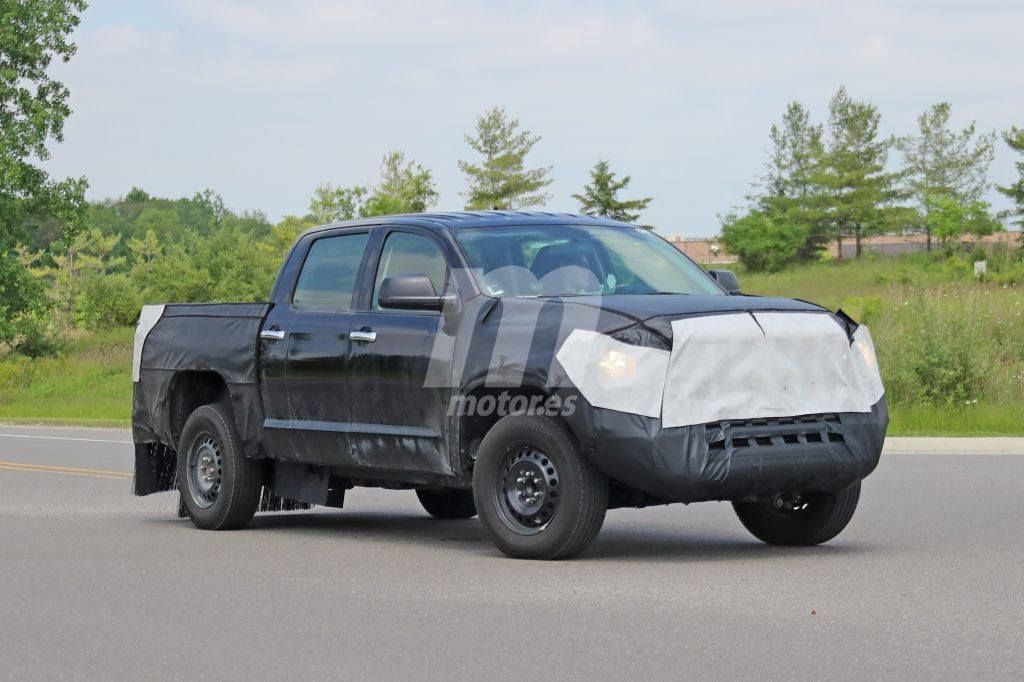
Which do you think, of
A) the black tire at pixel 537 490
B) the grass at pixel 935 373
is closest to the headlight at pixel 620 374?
the black tire at pixel 537 490

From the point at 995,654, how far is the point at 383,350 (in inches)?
187

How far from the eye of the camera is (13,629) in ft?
25.7

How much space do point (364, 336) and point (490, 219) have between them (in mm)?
1089

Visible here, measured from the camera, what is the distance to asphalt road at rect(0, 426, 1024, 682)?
22.1 ft

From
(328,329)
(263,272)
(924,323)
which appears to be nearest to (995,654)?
(328,329)

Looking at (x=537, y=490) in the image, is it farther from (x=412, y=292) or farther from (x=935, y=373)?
(x=935, y=373)

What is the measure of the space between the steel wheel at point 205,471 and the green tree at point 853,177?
8640 cm

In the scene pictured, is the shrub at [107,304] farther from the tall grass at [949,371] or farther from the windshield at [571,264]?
the windshield at [571,264]

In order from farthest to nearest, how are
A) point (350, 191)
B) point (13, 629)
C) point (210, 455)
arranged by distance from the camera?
point (350, 191) → point (210, 455) → point (13, 629)

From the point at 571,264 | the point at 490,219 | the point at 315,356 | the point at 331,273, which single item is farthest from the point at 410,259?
the point at 571,264

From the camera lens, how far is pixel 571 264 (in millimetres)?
10344

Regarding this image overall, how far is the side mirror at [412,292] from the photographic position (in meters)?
9.98

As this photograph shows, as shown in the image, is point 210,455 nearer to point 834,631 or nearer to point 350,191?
point 834,631

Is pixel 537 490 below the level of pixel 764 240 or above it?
below
